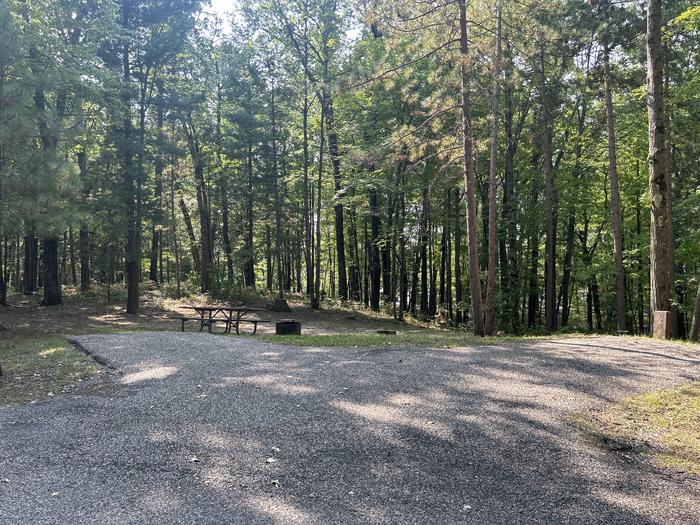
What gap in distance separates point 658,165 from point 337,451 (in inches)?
354

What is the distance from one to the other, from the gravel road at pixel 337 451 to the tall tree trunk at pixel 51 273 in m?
13.6

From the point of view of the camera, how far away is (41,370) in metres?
7.58

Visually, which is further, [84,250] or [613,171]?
[84,250]

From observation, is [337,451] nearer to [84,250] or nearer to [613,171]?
[613,171]

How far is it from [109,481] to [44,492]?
394 millimetres

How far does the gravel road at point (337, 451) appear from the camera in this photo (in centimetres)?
302

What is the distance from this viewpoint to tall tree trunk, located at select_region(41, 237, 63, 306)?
17737 mm

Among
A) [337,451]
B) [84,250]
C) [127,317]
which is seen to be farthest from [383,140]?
[84,250]

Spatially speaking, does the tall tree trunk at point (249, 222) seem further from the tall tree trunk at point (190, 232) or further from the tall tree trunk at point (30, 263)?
the tall tree trunk at point (30, 263)

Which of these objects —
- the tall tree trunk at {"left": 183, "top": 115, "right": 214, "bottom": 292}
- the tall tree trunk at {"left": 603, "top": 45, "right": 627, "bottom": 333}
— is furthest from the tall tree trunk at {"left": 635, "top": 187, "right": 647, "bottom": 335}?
the tall tree trunk at {"left": 183, "top": 115, "right": 214, "bottom": 292}

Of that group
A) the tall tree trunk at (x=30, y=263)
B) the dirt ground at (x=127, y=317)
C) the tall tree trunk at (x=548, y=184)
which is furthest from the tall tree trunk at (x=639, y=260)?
the tall tree trunk at (x=30, y=263)

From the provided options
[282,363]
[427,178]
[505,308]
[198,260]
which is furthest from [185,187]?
[282,363]

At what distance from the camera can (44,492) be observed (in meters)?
3.22

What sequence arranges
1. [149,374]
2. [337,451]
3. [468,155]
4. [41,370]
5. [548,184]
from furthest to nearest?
[548,184] → [468,155] → [41,370] → [149,374] → [337,451]
